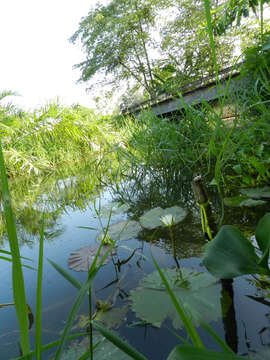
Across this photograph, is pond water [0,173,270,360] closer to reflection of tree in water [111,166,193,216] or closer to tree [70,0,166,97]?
reflection of tree in water [111,166,193,216]

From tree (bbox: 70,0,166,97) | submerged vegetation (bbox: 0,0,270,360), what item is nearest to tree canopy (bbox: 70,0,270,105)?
tree (bbox: 70,0,166,97)

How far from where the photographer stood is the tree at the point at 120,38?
29.6 ft

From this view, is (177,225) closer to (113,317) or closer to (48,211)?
(113,317)

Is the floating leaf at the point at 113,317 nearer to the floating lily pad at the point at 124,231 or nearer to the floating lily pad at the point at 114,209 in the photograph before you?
the floating lily pad at the point at 124,231

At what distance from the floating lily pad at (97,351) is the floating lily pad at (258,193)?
543 mm

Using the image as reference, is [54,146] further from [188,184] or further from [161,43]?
[161,43]

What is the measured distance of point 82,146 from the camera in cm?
356

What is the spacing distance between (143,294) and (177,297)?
0.06 metres

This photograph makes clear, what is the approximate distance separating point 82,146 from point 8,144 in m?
1.12

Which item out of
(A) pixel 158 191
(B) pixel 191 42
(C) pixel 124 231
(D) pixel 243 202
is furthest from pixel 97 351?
(B) pixel 191 42

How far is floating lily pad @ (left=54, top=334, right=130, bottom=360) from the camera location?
250 mm

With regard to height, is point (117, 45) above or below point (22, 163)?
above

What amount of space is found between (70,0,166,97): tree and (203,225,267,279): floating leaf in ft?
30.5

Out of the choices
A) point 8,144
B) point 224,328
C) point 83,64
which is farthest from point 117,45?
point 224,328
